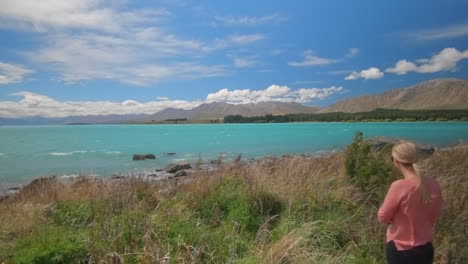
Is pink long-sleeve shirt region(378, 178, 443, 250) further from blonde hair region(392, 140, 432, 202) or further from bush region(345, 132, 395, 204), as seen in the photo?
bush region(345, 132, 395, 204)

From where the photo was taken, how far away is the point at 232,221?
6.08 metres

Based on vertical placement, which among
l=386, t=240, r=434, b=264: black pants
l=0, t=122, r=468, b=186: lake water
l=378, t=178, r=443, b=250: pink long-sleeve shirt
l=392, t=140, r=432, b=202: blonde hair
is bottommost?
l=0, t=122, r=468, b=186: lake water

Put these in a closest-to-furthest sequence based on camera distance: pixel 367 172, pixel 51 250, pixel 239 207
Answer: pixel 51 250 < pixel 239 207 < pixel 367 172

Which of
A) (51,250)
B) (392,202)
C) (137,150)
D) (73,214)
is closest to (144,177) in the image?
(73,214)

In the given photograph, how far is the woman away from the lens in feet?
12.0

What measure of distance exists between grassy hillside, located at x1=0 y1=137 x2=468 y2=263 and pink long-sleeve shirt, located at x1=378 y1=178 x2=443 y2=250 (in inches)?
50.0

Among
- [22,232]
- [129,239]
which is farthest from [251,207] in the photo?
[22,232]

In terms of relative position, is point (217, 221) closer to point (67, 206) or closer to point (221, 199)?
point (221, 199)

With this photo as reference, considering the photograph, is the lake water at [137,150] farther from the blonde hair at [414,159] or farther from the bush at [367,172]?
the blonde hair at [414,159]

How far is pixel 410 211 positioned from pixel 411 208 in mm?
38

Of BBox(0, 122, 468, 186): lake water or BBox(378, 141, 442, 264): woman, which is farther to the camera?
BBox(0, 122, 468, 186): lake water

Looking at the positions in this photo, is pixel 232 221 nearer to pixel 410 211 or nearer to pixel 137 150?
pixel 410 211

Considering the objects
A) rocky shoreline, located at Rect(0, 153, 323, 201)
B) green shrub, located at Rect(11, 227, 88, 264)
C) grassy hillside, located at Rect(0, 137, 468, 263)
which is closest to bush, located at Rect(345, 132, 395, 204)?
grassy hillside, located at Rect(0, 137, 468, 263)

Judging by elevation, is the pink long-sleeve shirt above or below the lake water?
above
